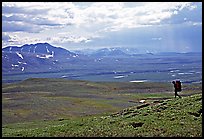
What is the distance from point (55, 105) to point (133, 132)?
60249 mm

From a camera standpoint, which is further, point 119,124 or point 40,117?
point 40,117

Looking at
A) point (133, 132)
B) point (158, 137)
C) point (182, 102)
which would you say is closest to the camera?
point (158, 137)

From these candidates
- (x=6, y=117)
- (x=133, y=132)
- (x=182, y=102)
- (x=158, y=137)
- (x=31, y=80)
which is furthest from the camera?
(x=31, y=80)

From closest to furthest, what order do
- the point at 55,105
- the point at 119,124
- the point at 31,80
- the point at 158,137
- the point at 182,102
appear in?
1. the point at 158,137
2. the point at 119,124
3. the point at 182,102
4. the point at 55,105
5. the point at 31,80

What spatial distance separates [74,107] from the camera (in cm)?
8212

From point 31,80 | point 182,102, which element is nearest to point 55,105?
point 182,102

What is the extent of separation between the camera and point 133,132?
23016 mm

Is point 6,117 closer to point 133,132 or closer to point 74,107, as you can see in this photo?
point 74,107

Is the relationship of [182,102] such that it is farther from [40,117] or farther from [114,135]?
[40,117]

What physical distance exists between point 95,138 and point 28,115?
156 ft

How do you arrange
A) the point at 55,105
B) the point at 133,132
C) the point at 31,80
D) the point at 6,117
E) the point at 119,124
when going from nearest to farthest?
the point at 133,132 < the point at 119,124 < the point at 6,117 < the point at 55,105 < the point at 31,80

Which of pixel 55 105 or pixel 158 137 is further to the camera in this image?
pixel 55 105

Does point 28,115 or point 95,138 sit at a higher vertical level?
point 95,138

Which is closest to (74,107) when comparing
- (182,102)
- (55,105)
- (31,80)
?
(55,105)
